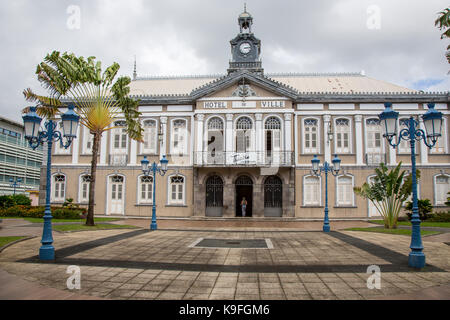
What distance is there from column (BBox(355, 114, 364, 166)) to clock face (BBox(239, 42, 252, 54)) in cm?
1057

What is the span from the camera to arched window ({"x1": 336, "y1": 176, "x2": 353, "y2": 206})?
75.0ft

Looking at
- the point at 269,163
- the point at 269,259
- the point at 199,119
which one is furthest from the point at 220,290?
the point at 199,119

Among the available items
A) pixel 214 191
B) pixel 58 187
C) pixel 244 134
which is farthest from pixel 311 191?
pixel 58 187

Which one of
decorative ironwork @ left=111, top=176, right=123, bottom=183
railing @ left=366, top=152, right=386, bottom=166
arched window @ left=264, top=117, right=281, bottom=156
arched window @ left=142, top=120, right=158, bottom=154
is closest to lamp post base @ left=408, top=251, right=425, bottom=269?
arched window @ left=264, top=117, right=281, bottom=156

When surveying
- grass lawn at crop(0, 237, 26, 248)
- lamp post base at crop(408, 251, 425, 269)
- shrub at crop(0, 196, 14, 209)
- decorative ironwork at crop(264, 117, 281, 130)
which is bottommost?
grass lawn at crop(0, 237, 26, 248)

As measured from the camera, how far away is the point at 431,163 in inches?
901

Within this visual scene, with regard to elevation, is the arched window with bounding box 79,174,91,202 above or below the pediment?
below

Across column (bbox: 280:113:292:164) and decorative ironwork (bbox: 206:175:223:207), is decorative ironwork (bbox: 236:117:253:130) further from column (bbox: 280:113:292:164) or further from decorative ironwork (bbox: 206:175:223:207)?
decorative ironwork (bbox: 206:175:223:207)

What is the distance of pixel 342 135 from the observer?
23594mm

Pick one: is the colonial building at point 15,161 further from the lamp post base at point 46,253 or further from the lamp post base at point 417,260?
the lamp post base at point 417,260

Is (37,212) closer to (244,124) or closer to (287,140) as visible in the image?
(244,124)
